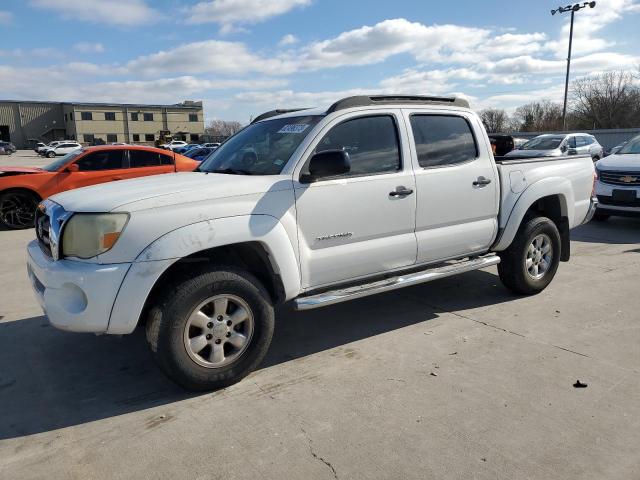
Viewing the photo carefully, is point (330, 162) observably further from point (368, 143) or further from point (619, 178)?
point (619, 178)

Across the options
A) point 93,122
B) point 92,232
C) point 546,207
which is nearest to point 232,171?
point 92,232

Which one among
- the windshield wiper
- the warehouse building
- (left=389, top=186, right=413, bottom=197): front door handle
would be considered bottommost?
(left=389, top=186, right=413, bottom=197): front door handle

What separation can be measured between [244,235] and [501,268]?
3.10 metres

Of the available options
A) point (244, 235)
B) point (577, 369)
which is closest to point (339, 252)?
point (244, 235)

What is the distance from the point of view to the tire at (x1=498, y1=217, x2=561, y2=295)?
5.19 meters

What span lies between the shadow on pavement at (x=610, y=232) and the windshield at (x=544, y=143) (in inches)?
327

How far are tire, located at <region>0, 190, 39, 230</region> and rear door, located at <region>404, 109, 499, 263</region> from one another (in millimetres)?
8844

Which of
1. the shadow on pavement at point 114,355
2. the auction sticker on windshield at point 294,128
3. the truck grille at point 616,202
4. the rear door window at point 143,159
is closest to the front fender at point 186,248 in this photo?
the shadow on pavement at point 114,355

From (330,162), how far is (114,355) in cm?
236

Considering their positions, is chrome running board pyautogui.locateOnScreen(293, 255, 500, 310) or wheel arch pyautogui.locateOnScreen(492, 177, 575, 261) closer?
chrome running board pyautogui.locateOnScreen(293, 255, 500, 310)

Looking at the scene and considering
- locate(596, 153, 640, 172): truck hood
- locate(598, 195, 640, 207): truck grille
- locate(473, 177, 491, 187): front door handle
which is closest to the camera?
locate(473, 177, 491, 187): front door handle

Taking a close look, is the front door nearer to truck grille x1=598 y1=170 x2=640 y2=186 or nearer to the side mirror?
the side mirror

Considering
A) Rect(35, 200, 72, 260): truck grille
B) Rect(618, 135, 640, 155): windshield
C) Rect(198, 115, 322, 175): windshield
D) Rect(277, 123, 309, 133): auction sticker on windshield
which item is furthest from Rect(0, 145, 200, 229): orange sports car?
Rect(618, 135, 640, 155): windshield

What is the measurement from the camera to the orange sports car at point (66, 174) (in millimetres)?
10148
